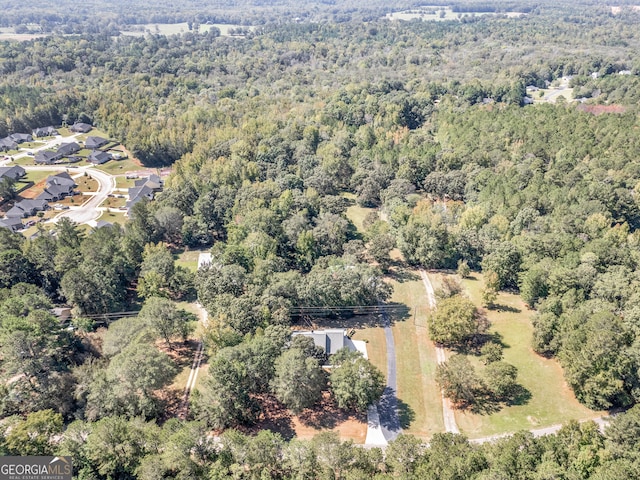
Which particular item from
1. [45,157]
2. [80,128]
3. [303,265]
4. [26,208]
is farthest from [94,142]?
[303,265]

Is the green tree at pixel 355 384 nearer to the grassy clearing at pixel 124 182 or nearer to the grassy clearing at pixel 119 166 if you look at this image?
the grassy clearing at pixel 124 182

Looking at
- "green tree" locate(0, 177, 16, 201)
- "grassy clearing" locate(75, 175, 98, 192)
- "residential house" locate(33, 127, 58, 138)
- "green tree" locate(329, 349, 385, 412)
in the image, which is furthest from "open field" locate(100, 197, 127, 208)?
"green tree" locate(329, 349, 385, 412)

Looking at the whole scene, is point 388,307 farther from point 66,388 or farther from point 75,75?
point 75,75

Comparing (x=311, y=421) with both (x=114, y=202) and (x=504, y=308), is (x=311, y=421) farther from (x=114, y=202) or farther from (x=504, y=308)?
(x=114, y=202)

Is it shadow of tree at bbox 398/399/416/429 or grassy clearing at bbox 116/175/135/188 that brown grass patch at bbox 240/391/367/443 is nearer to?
shadow of tree at bbox 398/399/416/429

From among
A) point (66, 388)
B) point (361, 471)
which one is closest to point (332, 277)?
point (361, 471)

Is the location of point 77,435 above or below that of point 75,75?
below
